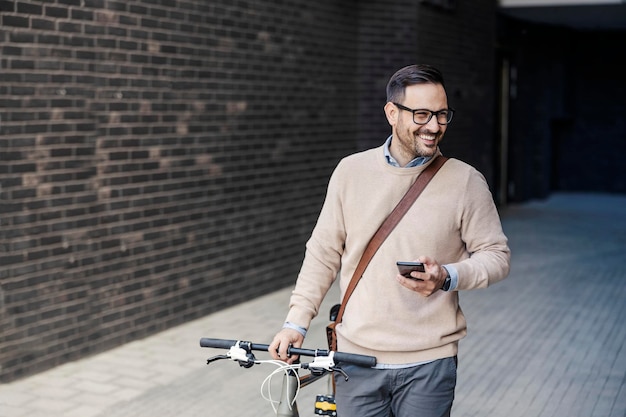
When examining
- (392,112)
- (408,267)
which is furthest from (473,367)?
(408,267)

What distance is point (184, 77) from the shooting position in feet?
26.6

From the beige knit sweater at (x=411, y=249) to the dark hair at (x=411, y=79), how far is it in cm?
24

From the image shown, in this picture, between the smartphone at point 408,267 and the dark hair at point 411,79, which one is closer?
the smartphone at point 408,267

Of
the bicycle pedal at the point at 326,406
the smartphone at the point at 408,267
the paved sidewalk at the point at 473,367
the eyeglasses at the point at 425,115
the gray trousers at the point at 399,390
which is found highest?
the eyeglasses at the point at 425,115

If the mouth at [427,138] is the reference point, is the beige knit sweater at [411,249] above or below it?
below

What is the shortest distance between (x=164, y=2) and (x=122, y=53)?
2.40ft

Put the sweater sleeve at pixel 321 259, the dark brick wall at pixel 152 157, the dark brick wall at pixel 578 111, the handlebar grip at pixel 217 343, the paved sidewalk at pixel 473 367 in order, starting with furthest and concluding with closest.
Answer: the dark brick wall at pixel 578 111
the dark brick wall at pixel 152 157
the paved sidewalk at pixel 473 367
the sweater sleeve at pixel 321 259
the handlebar grip at pixel 217 343

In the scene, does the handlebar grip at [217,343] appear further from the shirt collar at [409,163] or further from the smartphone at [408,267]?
the shirt collar at [409,163]

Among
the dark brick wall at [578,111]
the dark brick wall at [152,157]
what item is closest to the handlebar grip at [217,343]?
the dark brick wall at [152,157]

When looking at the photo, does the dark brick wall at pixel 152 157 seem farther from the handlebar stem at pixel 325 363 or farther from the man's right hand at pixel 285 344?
the handlebar stem at pixel 325 363

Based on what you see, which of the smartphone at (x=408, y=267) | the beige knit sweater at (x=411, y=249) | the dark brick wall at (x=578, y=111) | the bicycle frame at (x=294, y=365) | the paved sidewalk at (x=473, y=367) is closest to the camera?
the smartphone at (x=408, y=267)

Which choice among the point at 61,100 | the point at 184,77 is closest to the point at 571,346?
the point at 184,77

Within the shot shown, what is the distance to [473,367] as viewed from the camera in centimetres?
708

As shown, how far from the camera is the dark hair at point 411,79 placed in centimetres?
323
